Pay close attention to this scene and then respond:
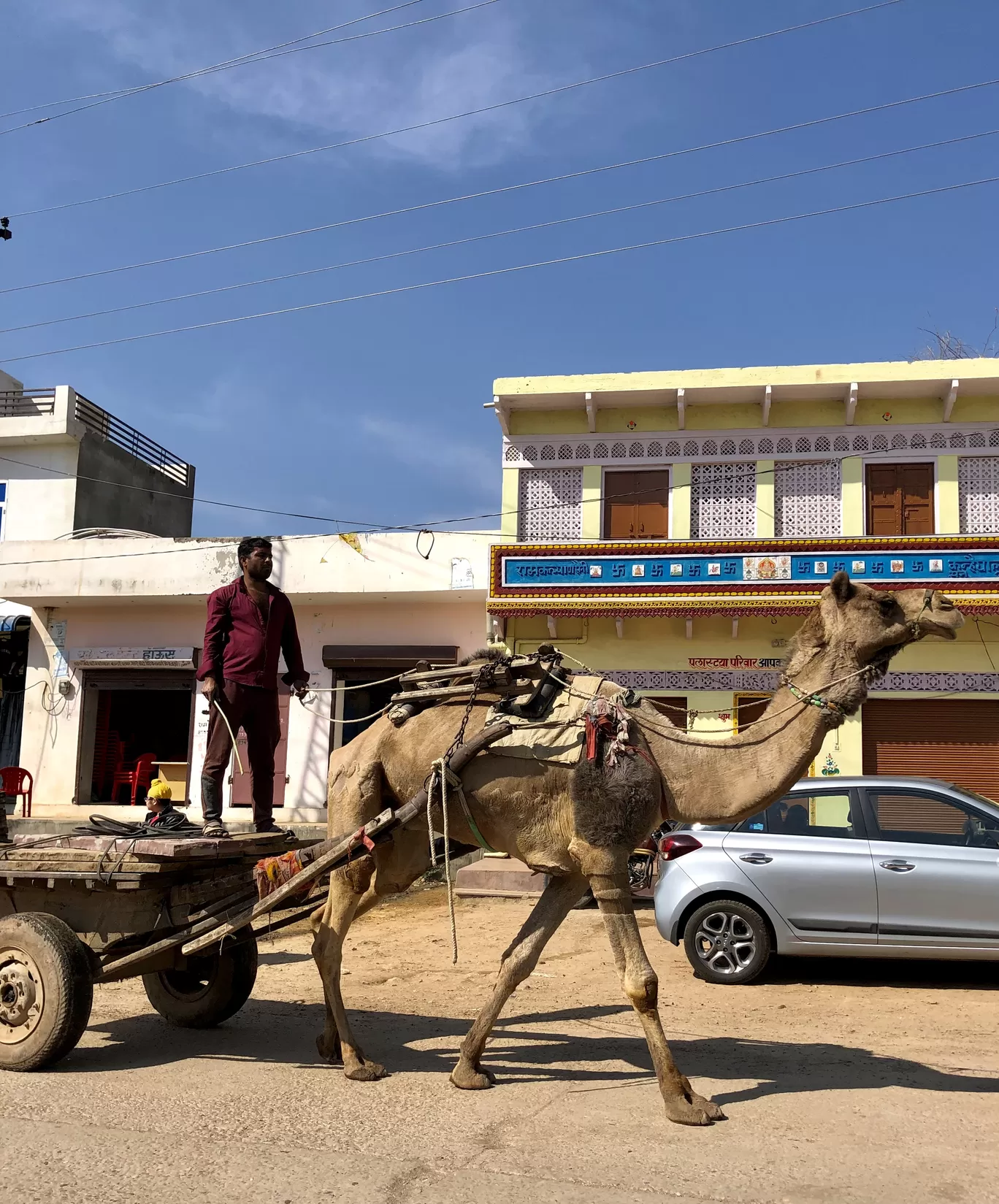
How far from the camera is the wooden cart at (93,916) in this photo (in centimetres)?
616

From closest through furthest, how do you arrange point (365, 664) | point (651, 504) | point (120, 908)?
point (120, 908) < point (651, 504) < point (365, 664)

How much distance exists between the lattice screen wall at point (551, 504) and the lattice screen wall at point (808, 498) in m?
3.52

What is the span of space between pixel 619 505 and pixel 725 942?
1151 centimetres

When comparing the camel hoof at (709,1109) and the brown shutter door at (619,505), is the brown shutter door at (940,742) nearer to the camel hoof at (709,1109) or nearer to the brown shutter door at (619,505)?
the brown shutter door at (619,505)

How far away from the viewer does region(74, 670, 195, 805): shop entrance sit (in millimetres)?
22312

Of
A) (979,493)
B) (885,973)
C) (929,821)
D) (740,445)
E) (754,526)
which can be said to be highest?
(740,445)

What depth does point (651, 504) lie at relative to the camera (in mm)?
20031

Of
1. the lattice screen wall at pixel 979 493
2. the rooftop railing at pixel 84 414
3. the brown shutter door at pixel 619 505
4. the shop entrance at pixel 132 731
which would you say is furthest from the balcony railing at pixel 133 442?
the lattice screen wall at pixel 979 493

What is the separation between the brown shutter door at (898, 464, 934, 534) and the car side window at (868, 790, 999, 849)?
10499 millimetres

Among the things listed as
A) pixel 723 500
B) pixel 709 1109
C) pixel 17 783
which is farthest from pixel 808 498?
pixel 17 783

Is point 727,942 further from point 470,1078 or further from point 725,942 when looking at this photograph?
point 470,1078

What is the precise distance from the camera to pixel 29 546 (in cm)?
2247

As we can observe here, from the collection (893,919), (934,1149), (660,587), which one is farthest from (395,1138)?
(660,587)

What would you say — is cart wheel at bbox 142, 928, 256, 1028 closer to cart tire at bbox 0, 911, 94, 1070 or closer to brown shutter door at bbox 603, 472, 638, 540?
cart tire at bbox 0, 911, 94, 1070
